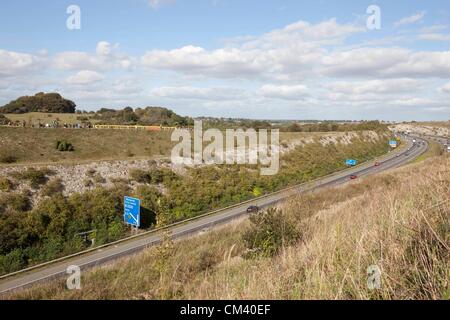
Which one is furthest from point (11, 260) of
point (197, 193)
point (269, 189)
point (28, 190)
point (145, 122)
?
point (145, 122)

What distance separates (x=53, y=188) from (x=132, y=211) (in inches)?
318

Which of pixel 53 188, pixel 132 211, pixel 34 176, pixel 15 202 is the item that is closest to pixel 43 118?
pixel 34 176

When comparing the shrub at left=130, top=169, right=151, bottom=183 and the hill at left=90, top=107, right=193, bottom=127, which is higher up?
the hill at left=90, top=107, right=193, bottom=127

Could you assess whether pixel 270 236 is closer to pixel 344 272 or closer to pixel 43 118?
pixel 344 272

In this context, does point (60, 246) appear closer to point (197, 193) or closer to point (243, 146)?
point (197, 193)

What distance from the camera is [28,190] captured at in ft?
109

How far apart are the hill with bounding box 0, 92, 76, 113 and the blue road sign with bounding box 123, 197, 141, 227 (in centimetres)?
7030

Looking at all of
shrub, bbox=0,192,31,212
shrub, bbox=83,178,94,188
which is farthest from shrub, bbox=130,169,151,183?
shrub, bbox=0,192,31,212

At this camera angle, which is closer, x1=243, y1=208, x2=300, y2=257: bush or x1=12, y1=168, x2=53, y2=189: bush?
x1=243, y1=208, x2=300, y2=257: bush

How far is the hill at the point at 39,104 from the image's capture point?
89606 mm

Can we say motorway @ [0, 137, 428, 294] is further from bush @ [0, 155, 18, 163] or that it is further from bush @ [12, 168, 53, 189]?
bush @ [0, 155, 18, 163]

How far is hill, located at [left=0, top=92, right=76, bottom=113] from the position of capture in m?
89.6

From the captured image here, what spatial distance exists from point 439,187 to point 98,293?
538 cm

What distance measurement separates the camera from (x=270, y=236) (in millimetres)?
8422
